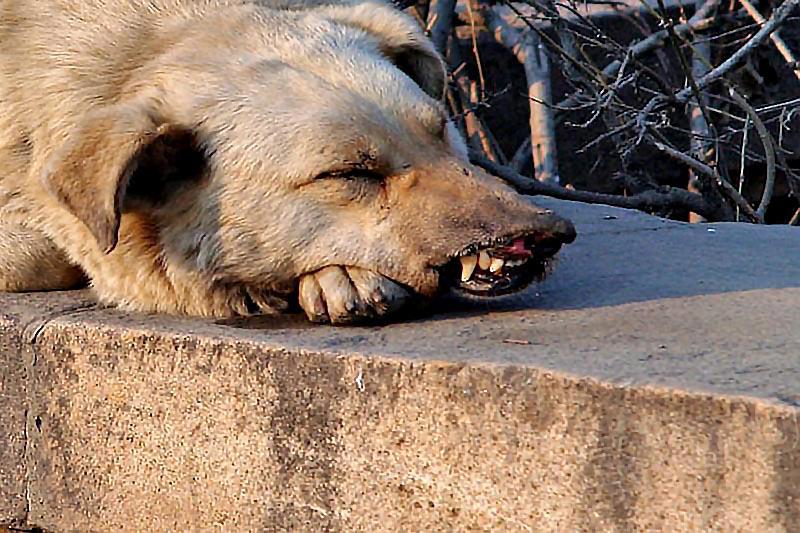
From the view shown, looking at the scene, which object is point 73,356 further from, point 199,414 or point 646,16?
point 646,16

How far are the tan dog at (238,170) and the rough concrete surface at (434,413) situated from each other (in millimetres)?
108

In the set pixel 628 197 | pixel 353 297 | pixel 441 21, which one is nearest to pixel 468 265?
pixel 353 297

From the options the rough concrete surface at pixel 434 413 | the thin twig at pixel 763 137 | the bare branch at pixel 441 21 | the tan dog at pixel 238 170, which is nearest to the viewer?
the rough concrete surface at pixel 434 413

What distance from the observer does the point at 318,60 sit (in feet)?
8.98

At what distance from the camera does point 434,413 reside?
2.17 metres

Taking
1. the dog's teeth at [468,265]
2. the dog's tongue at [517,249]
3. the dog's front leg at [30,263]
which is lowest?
the dog's front leg at [30,263]

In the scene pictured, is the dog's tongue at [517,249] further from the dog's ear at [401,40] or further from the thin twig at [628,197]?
the thin twig at [628,197]

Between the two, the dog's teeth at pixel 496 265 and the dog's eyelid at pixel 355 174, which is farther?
the dog's eyelid at pixel 355 174

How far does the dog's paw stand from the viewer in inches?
99.8

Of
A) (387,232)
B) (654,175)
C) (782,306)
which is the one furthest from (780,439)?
(654,175)

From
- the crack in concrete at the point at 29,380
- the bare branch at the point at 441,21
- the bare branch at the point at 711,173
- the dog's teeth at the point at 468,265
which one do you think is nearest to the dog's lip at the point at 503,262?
the dog's teeth at the point at 468,265

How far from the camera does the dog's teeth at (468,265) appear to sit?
8.09 ft

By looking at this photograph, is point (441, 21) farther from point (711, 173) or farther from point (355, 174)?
point (355, 174)

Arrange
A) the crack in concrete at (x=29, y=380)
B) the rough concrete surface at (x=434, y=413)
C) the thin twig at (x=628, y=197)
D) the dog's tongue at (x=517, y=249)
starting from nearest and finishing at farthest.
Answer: the rough concrete surface at (x=434, y=413) < the dog's tongue at (x=517, y=249) < the crack in concrete at (x=29, y=380) < the thin twig at (x=628, y=197)
